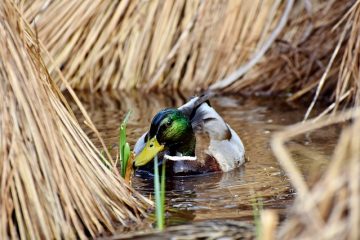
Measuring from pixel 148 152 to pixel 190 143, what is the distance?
511 millimetres

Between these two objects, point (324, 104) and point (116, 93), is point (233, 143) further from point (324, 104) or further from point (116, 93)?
point (116, 93)

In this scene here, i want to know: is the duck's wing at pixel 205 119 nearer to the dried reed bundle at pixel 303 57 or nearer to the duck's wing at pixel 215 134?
the duck's wing at pixel 215 134

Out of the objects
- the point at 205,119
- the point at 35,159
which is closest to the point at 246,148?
the point at 205,119

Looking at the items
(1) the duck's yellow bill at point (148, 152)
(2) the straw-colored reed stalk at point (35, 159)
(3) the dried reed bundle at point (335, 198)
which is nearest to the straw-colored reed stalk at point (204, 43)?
(1) the duck's yellow bill at point (148, 152)

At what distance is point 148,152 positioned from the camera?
7332 mm

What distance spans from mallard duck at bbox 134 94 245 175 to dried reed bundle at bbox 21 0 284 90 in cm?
138

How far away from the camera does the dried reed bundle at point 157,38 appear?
908 centimetres

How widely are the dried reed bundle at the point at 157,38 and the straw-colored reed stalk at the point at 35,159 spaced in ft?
14.0

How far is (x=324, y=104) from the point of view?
8984mm

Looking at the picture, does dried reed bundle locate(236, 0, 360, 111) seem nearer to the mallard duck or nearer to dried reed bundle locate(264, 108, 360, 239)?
the mallard duck

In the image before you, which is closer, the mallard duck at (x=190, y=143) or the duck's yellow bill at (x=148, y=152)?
the duck's yellow bill at (x=148, y=152)

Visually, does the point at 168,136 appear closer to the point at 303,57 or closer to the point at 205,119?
the point at 205,119

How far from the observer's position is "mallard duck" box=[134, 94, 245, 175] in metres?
7.46

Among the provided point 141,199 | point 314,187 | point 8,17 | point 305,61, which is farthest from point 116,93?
point 314,187
